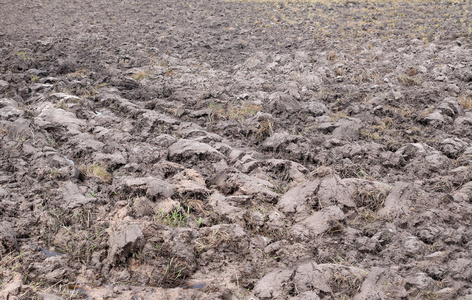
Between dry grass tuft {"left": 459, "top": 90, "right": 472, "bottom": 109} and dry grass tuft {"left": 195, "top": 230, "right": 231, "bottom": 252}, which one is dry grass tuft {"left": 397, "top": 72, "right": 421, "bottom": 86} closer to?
dry grass tuft {"left": 459, "top": 90, "right": 472, "bottom": 109}

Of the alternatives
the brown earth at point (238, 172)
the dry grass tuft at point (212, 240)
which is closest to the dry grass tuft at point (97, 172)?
the brown earth at point (238, 172)

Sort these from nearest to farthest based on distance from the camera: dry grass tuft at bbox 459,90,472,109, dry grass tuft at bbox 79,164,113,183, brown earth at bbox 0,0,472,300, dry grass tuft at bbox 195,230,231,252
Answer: brown earth at bbox 0,0,472,300 → dry grass tuft at bbox 195,230,231,252 → dry grass tuft at bbox 79,164,113,183 → dry grass tuft at bbox 459,90,472,109

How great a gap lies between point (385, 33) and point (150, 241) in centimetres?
970

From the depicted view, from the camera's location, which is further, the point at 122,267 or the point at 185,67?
the point at 185,67

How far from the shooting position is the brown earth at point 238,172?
141 inches

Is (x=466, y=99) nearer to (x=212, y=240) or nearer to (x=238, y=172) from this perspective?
(x=238, y=172)

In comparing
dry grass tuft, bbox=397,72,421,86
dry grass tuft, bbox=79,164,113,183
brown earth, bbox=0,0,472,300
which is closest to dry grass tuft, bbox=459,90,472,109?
brown earth, bbox=0,0,472,300

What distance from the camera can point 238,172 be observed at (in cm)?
489

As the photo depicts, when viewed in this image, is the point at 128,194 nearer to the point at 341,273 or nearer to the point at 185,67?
A: the point at 341,273

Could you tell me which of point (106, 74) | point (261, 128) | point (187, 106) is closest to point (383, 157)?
point (261, 128)

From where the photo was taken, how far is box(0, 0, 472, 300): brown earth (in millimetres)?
3578

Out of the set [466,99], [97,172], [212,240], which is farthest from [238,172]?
[466,99]

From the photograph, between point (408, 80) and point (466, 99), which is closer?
point (466, 99)

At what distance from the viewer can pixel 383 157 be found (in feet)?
17.1
